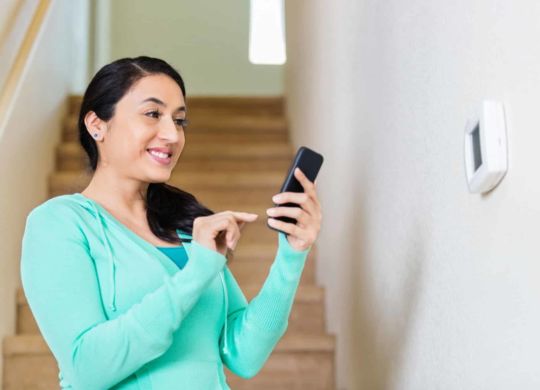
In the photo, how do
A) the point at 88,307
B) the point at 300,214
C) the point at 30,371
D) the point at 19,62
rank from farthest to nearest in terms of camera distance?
1. the point at 19,62
2. the point at 30,371
3. the point at 300,214
4. the point at 88,307

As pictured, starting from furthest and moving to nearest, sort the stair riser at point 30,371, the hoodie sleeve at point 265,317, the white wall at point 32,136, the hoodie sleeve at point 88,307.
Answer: the white wall at point 32,136, the stair riser at point 30,371, the hoodie sleeve at point 265,317, the hoodie sleeve at point 88,307

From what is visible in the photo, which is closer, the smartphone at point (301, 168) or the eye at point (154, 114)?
the smartphone at point (301, 168)

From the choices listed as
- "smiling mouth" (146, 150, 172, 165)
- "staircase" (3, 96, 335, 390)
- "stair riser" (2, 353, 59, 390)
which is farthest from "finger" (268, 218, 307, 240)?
"stair riser" (2, 353, 59, 390)

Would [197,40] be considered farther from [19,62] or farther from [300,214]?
[300,214]

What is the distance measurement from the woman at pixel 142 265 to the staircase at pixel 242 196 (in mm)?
221

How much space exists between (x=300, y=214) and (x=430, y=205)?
27cm

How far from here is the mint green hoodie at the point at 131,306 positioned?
3.75 feet

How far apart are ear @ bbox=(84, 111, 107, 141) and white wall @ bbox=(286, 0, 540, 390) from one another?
0.59 metres

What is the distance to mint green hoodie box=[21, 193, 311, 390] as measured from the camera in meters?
1.14

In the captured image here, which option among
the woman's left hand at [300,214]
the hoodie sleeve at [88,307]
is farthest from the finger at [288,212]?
the hoodie sleeve at [88,307]

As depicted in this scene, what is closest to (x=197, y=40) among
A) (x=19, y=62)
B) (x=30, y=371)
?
(x=19, y=62)

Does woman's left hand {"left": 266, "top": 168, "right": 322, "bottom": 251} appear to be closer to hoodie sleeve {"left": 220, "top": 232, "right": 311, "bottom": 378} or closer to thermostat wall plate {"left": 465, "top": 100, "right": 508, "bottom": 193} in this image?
hoodie sleeve {"left": 220, "top": 232, "right": 311, "bottom": 378}

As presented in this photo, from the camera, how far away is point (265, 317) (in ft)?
4.55

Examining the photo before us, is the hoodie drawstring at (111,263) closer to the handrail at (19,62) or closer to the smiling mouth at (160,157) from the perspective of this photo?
the smiling mouth at (160,157)
